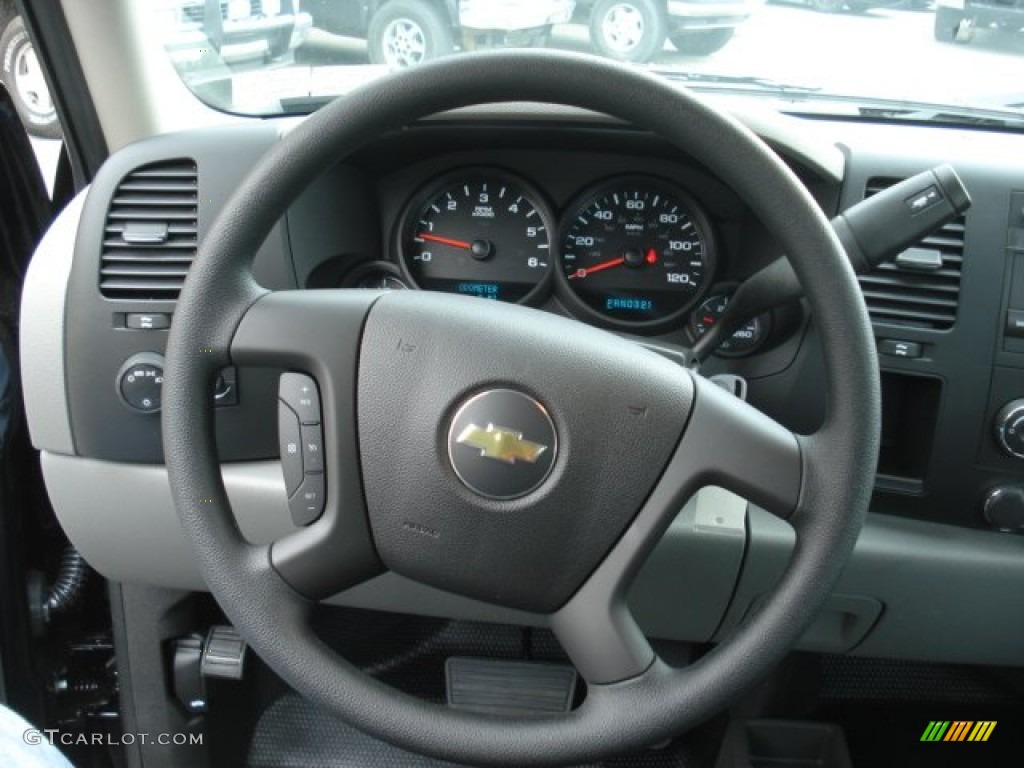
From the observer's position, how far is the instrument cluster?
144 cm

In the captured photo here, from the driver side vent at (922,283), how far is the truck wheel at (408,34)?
2.34 ft

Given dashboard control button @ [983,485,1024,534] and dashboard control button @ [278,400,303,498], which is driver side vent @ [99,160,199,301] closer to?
dashboard control button @ [278,400,303,498]

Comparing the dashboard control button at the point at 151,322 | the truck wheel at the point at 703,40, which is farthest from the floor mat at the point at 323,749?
the truck wheel at the point at 703,40

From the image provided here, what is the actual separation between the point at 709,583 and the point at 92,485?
0.86 m

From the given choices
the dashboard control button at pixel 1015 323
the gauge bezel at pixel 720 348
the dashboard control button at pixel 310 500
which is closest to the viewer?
the dashboard control button at pixel 310 500

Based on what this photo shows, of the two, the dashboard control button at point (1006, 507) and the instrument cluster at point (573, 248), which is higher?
the instrument cluster at point (573, 248)

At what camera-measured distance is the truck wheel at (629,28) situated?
60.2 inches

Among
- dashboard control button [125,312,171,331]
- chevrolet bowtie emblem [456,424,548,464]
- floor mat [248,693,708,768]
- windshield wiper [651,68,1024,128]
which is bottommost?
floor mat [248,693,708,768]

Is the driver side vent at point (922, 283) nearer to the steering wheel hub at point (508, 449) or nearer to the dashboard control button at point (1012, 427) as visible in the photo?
the dashboard control button at point (1012, 427)

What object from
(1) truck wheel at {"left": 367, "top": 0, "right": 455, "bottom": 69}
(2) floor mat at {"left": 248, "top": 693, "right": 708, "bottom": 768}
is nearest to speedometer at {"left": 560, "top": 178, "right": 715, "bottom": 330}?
(1) truck wheel at {"left": 367, "top": 0, "right": 455, "bottom": 69}

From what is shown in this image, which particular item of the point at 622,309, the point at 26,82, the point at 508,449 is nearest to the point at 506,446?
the point at 508,449

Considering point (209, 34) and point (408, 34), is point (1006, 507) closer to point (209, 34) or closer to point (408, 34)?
point (408, 34)

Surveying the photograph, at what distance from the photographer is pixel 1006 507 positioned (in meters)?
1.27

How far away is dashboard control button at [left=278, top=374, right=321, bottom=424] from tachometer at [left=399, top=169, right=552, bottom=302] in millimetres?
477
